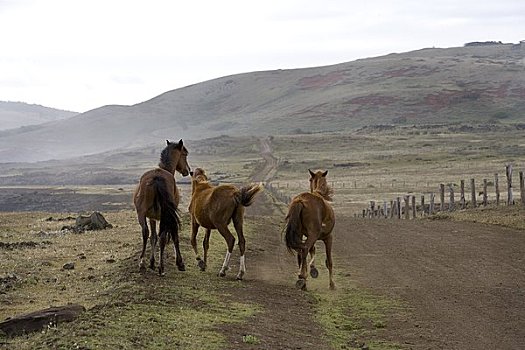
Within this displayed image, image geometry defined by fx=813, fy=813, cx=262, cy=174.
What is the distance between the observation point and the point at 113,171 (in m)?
110

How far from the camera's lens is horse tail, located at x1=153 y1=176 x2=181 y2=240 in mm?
15289

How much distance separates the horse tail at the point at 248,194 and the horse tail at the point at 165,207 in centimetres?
138

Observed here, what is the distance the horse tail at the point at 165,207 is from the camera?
1529 centimetres

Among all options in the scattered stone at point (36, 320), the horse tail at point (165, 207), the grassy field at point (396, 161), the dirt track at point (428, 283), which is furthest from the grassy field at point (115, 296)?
the grassy field at point (396, 161)

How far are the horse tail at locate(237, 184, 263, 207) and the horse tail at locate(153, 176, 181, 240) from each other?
54.3 inches

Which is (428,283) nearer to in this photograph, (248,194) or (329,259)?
(329,259)

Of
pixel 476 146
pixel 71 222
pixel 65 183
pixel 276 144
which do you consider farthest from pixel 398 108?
pixel 71 222

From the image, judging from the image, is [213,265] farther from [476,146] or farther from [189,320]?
[476,146]

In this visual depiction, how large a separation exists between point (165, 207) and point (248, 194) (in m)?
1.69

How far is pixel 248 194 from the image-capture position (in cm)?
1591

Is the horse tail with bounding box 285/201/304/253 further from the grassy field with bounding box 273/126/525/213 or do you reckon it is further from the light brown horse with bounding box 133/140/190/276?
the grassy field with bounding box 273/126/525/213

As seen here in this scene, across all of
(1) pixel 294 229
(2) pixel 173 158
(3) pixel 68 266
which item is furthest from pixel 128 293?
(2) pixel 173 158

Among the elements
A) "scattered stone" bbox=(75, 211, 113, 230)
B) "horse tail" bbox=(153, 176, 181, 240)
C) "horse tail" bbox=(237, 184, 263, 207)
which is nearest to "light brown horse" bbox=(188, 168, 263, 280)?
"horse tail" bbox=(237, 184, 263, 207)

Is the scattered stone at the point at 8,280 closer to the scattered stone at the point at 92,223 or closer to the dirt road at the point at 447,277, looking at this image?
the dirt road at the point at 447,277
